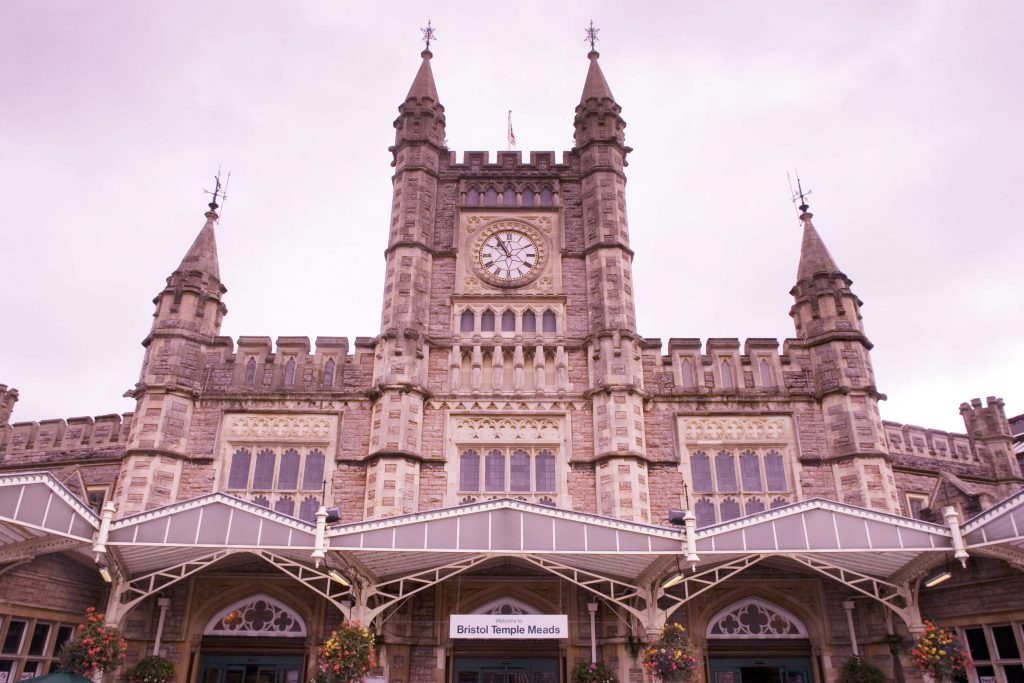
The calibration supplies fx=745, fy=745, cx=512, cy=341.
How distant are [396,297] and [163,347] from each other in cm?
703

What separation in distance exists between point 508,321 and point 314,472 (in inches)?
296

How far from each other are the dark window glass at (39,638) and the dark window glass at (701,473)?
55.3 feet

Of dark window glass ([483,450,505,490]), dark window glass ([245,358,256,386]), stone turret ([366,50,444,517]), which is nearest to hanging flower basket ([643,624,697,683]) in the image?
dark window glass ([483,450,505,490])

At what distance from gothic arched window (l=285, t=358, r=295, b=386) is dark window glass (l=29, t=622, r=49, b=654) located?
8481 millimetres

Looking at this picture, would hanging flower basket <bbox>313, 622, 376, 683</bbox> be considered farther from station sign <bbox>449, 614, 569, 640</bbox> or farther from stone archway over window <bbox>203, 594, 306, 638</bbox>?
stone archway over window <bbox>203, 594, 306, 638</bbox>

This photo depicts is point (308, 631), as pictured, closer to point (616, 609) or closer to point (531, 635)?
point (531, 635)

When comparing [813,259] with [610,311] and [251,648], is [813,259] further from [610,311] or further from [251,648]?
[251,648]

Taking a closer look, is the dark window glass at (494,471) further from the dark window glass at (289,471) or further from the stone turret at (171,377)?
the stone turret at (171,377)

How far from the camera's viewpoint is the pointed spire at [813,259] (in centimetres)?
2383

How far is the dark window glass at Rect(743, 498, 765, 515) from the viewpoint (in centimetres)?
2058

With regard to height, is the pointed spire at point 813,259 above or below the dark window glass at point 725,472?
above

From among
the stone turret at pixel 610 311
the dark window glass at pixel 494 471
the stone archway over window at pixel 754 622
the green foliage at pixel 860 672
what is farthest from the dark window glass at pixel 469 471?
the green foliage at pixel 860 672

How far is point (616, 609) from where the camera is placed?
738 inches

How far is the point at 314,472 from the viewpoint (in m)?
21.2
